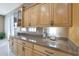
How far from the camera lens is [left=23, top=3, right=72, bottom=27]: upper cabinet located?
1.84 m

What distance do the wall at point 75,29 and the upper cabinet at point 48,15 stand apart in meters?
0.08

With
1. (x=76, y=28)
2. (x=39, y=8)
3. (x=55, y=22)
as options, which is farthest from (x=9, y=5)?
(x=76, y=28)

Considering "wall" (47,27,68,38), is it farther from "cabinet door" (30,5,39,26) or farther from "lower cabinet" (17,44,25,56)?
"lower cabinet" (17,44,25,56)

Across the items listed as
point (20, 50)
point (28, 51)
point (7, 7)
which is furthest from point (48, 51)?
point (7, 7)

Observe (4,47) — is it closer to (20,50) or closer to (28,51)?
(20,50)

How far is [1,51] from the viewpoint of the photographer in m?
1.76

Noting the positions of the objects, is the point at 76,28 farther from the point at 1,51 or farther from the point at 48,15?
the point at 1,51

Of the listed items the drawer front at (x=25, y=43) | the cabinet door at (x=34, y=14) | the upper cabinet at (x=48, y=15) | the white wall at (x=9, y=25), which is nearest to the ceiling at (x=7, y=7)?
the white wall at (x=9, y=25)

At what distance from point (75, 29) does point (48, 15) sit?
0.48 metres

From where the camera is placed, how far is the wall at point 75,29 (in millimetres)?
1702

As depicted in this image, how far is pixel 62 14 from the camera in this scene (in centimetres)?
188

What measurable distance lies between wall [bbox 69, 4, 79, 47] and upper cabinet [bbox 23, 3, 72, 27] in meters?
0.08

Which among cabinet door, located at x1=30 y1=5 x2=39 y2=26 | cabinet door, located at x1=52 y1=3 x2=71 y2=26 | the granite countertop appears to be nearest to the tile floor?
the granite countertop

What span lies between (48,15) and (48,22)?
12cm
